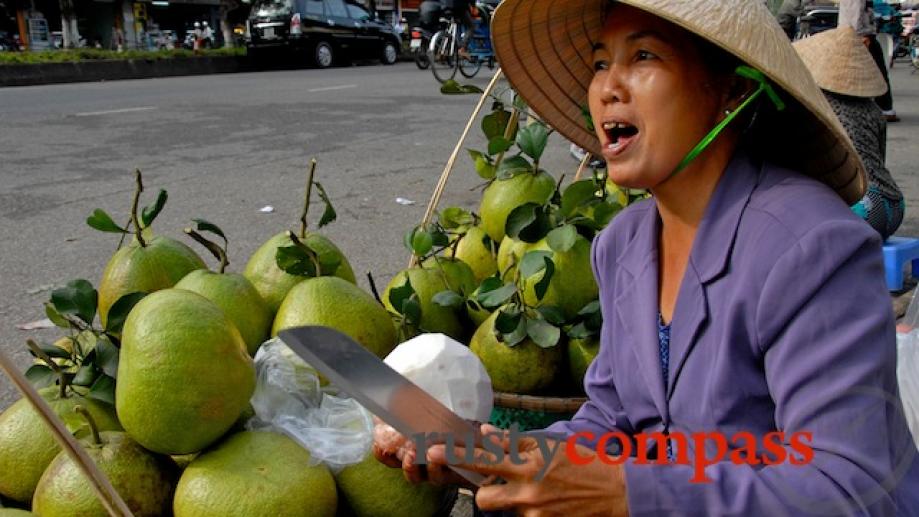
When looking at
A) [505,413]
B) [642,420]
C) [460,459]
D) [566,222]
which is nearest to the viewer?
[460,459]

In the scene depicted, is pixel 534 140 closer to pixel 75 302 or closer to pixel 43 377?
pixel 75 302

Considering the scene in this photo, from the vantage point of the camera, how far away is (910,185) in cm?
579

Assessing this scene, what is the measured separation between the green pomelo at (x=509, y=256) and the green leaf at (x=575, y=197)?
123mm

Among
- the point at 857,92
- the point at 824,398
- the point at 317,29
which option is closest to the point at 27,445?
the point at 824,398

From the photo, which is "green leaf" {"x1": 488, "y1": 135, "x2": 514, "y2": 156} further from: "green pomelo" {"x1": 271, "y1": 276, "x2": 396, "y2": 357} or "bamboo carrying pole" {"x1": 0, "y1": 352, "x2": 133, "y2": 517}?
"bamboo carrying pole" {"x1": 0, "y1": 352, "x2": 133, "y2": 517}

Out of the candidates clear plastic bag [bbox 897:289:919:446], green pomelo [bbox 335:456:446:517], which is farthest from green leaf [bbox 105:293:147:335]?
clear plastic bag [bbox 897:289:919:446]

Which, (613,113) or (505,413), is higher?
(613,113)

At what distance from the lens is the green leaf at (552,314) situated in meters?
1.89

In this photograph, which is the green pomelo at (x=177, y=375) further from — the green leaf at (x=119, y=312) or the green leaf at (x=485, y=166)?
the green leaf at (x=485, y=166)

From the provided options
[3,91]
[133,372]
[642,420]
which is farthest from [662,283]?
[3,91]

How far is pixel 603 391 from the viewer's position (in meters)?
1.51

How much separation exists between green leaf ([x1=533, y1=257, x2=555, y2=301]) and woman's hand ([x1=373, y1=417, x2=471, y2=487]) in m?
0.55

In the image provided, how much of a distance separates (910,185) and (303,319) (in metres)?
5.24

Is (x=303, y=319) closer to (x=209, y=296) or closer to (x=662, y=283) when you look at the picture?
(x=209, y=296)
